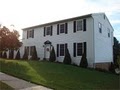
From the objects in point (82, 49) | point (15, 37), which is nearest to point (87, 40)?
point (82, 49)

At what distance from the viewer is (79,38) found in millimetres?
24672

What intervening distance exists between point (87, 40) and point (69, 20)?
3439 millimetres

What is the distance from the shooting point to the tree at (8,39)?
89.6 feet

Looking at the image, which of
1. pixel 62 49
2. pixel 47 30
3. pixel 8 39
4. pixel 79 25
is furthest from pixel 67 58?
pixel 8 39

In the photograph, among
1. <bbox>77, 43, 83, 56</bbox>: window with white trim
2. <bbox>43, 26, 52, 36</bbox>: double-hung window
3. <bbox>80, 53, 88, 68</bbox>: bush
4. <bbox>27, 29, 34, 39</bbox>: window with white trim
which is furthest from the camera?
<bbox>27, 29, 34, 39</bbox>: window with white trim

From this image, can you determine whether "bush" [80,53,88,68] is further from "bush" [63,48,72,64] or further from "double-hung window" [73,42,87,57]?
"bush" [63,48,72,64]

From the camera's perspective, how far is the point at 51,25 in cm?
2822

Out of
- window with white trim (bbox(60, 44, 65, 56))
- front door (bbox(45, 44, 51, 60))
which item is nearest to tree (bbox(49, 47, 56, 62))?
window with white trim (bbox(60, 44, 65, 56))

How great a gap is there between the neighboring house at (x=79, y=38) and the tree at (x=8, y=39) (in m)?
3.30

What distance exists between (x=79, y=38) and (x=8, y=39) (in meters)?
9.09

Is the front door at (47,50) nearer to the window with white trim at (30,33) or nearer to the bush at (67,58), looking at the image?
the bush at (67,58)

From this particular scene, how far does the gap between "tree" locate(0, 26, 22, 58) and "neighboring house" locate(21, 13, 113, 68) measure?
130 inches

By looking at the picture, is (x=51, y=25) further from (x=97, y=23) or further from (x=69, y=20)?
(x=97, y=23)

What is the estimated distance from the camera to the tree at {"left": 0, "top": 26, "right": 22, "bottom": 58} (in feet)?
89.6
